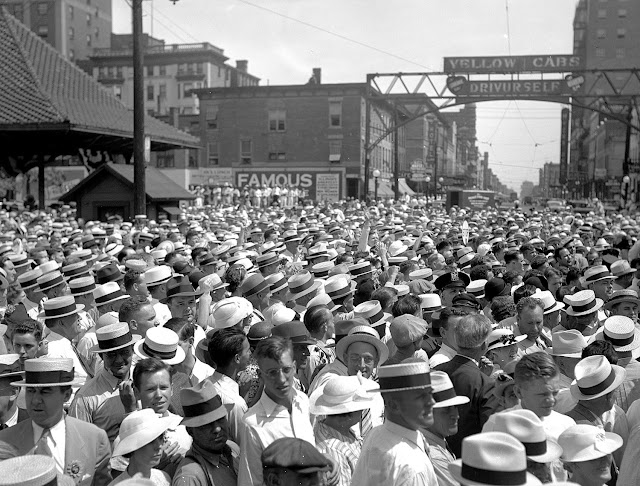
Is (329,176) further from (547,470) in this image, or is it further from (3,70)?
(547,470)

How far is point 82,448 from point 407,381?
1.84 meters

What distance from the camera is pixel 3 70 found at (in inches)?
1022

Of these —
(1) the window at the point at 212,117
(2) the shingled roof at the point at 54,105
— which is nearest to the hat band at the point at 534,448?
(2) the shingled roof at the point at 54,105

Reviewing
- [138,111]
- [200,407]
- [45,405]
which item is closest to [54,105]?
[138,111]

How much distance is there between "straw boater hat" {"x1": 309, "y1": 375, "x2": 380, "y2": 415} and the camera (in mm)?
4512

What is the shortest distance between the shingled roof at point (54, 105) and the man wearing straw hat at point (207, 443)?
19608 mm

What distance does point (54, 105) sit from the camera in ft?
77.7

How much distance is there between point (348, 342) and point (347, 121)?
55.0 meters

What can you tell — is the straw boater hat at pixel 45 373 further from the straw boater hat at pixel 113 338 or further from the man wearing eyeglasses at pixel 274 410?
the man wearing eyeglasses at pixel 274 410

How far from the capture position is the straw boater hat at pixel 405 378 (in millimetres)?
3881

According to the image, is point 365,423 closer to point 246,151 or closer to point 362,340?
point 362,340

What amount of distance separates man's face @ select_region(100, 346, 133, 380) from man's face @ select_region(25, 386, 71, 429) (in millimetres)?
894

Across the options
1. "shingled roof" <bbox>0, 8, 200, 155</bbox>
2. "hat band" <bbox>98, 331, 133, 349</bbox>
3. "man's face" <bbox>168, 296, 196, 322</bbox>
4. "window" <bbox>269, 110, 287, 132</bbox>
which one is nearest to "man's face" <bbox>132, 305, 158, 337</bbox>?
"hat band" <bbox>98, 331, 133, 349</bbox>

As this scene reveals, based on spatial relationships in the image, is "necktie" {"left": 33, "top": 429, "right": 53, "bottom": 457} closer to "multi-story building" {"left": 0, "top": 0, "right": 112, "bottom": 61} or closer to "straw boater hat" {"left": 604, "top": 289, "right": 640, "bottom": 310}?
"straw boater hat" {"left": 604, "top": 289, "right": 640, "bottom": 310}
